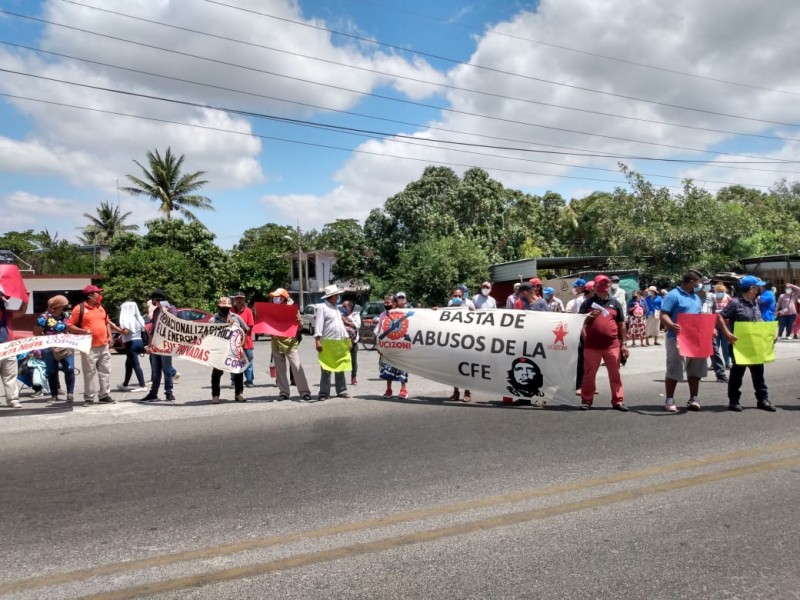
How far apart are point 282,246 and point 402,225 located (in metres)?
31.3

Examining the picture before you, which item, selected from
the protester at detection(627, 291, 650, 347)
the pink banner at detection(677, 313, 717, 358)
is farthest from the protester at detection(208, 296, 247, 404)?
the protester at detection(627, 291, 650, 347)

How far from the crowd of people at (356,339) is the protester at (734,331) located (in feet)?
0.04

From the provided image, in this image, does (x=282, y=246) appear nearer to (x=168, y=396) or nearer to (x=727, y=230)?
(x=727, y=230)

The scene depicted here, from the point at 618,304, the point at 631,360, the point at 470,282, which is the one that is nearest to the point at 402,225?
the point at 470,282

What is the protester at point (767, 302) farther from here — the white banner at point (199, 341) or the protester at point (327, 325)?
the white banner at point (199, 341)

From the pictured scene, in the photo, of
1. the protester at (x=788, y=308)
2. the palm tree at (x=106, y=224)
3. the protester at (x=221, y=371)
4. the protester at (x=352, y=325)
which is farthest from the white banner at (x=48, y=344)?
the palm tree at (x=106, y=224)

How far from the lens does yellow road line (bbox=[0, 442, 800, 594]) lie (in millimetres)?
3613

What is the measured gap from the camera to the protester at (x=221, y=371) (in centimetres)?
986

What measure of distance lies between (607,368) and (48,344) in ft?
26.5

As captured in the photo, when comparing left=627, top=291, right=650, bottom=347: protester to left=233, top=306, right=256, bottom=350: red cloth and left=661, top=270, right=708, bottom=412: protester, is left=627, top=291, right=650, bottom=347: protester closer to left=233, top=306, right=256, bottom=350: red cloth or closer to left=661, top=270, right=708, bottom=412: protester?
left=661, top=270, right=708, bottom=412: protester

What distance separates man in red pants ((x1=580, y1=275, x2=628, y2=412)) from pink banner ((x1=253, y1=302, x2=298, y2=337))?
14.4 ft

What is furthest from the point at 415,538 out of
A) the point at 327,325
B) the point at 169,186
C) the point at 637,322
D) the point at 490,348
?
the point at 169,186

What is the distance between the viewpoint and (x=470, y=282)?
3072cm

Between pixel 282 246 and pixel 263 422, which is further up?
pixel 282 246
